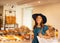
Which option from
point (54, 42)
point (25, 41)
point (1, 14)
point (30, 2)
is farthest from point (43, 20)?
point (1, 14)

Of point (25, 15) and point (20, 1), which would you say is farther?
point (25, 15)

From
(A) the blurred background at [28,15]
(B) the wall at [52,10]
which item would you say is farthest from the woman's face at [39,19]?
(B) the wall at [52,10]

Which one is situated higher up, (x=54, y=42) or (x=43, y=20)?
(x=43, y=20)

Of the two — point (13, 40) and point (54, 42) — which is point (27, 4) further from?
point (54, 42)

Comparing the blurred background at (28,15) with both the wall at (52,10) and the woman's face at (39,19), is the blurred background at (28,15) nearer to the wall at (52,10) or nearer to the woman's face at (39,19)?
the wall at (52,10)

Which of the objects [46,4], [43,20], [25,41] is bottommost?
[25,41]

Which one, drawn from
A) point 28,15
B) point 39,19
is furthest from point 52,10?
point 39,19

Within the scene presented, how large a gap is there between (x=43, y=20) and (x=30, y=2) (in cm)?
190

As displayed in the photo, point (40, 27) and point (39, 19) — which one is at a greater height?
point (39, 19)

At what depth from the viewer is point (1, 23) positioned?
28.1 feet

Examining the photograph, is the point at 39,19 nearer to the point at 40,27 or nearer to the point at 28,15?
the point at 40,27

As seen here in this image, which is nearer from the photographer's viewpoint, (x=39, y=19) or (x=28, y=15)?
(x=39, y=19)

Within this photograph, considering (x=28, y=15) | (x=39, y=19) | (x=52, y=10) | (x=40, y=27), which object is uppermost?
(x=52, y=10)

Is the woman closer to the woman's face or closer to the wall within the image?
the woman's face
